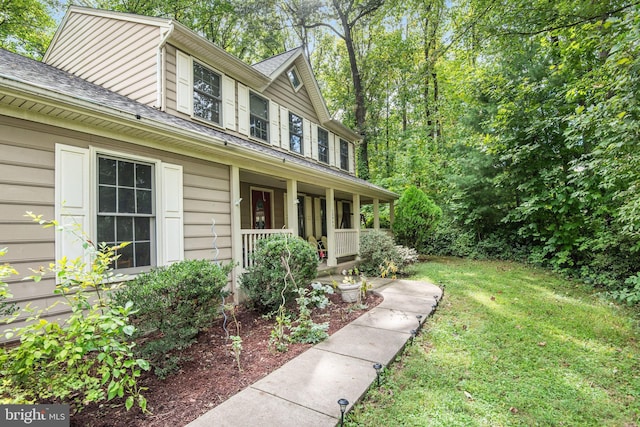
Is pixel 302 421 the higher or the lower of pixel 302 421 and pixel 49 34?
the lower

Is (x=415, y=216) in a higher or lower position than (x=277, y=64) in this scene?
lower

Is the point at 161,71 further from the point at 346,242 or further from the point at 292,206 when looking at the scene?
the point at 346,242

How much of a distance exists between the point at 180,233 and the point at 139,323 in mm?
1842

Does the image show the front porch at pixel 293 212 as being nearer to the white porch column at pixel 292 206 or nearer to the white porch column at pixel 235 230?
the white porch column at pixel 292 206

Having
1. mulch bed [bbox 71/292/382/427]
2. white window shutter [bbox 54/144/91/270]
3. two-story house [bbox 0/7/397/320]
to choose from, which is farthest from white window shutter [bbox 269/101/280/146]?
mulch bed [bbox 71/292/382/427]

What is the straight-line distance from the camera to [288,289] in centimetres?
471

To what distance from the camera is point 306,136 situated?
31.9 ft

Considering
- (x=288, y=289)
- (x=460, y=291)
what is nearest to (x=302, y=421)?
(x=288, y=289)

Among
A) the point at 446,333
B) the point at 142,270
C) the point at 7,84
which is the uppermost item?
the point at 7,84

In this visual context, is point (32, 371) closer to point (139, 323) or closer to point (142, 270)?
point (139, 323)

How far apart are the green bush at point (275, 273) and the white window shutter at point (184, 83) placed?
3.19 m

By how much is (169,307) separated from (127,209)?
6.10 ft

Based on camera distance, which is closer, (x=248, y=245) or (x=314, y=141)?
(x=248, y=245)

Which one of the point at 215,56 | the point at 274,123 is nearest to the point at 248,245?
the point at 274,123
